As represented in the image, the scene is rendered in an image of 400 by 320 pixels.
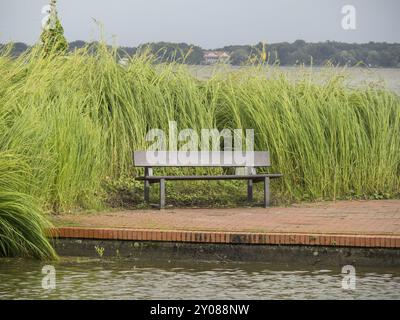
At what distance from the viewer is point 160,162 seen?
14148mm

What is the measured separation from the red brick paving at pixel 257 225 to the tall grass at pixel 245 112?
0.70 metres

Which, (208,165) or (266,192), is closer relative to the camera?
(266,192)

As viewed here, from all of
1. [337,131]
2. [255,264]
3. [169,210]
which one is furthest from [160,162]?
[255,264]

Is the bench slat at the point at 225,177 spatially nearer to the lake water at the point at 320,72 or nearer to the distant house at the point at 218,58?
the lake water at the point at 320,72

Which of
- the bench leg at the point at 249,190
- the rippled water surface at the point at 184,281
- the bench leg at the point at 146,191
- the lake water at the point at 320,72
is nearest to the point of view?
the rippled water surface at the point at 184,281

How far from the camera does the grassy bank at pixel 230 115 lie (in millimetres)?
14539

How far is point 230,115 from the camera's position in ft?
51.4

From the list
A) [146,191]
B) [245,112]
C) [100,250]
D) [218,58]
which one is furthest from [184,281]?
[218,58]

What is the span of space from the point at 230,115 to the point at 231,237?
486 cm

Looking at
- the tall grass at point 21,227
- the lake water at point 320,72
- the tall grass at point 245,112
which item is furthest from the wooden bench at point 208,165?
the tall grass at point 21,227

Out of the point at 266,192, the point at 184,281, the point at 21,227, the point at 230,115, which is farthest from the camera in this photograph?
the point at 230,115

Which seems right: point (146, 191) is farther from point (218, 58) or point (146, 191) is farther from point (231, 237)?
point (218, 58)

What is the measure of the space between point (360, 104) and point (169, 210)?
A: 12.1ft

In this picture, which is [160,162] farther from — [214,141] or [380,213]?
[380,213]
